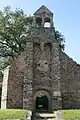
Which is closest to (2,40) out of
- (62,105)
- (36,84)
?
(36,84)

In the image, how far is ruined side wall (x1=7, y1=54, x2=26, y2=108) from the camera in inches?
774

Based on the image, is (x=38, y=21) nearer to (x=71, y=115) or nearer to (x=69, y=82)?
(x=69, y=82)

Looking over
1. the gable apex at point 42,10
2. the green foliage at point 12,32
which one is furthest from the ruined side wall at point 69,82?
the green foliage at point 12,32

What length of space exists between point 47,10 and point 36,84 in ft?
26.3

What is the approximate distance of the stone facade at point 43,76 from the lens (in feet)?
64.8

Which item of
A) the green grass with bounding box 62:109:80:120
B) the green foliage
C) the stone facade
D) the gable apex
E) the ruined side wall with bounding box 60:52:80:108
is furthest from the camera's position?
the green foliage

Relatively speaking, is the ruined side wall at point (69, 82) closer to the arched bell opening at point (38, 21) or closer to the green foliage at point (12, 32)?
the arched bell opening at point (38, 21)

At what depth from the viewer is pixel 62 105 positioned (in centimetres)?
2008

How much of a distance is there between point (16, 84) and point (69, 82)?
201 inches

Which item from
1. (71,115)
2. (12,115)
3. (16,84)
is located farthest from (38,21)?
(71,115)

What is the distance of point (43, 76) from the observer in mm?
20672

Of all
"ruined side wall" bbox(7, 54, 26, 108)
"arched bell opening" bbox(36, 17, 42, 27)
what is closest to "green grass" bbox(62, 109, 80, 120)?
"ruined side wall" bbox(7, 54, 26, 108)

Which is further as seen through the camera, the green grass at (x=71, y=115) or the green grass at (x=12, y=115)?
the green grass at (x=12, y=115)

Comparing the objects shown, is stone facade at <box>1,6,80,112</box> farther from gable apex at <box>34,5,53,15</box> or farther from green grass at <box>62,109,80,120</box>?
green grass at <box>62,109,80,120</box>
